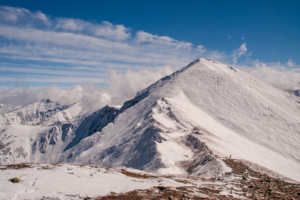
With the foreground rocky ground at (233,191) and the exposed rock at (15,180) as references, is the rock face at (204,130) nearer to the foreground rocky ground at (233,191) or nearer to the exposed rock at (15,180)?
the foreground rocky ground at (233,191)

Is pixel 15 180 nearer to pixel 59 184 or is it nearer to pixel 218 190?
pixel 59 184

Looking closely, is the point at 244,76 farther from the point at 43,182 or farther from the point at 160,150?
the point at 43,182

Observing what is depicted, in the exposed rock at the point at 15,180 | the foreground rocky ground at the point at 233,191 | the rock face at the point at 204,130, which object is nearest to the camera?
the foreground rocky ground at the point at 233,191

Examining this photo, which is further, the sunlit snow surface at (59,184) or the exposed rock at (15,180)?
the exposed rock at (15,180)

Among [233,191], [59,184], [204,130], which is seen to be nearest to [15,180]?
[59,184]

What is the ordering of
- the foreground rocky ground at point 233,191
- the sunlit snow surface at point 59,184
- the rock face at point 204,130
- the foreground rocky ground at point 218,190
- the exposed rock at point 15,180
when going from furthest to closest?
1. the rock face at point 204,130
2. the exposed rock at point 15,180
3. the foreground rocky ground at point 233,191
4. the foreground rocky ground at point 218,190
5. the sunlit snow surface at point 59,184

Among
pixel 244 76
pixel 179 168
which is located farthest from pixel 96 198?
pixel 244 76

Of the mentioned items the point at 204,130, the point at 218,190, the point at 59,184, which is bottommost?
the point at 59,184

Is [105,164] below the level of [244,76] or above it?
below

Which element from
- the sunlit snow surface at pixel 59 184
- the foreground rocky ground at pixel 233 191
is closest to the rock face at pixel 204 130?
the foreground rocky ground at pixel 233 191
